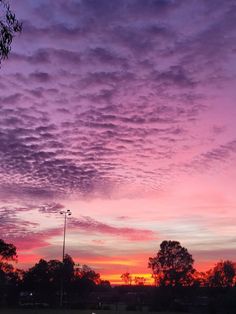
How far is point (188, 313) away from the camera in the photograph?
10362cm

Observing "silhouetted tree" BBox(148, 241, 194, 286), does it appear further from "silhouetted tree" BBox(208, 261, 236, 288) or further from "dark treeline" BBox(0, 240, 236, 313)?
"silhouetted tree" BBox(208, 261, 236, 288)

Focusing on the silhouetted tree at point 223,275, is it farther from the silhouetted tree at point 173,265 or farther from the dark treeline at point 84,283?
the silhouetted tree at point 173,265

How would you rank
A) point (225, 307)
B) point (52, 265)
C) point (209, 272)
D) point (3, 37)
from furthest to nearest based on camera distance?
point (209, 272) < point (52, 265) < point (225, 307) < point (3, 37)

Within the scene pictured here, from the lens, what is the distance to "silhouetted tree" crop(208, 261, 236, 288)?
153738 mm

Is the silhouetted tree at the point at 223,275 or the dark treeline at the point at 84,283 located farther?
the silhouetted tree at the point at 223,275

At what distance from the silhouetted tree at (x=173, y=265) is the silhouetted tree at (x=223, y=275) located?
15545mm

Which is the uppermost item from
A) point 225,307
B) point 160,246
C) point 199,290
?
point 160,246

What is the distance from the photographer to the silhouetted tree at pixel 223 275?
504ft

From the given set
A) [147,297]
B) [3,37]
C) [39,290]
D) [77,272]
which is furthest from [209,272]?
[3,37]

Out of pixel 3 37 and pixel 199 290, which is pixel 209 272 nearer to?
pixel 199 290

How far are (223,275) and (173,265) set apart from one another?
78.6ft

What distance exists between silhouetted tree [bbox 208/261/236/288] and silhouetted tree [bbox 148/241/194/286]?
1554 cm

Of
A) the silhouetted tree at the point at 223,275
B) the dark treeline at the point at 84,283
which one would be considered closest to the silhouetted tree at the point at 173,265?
the dark treeline at the point at 84,283

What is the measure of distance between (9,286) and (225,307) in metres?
78.4
